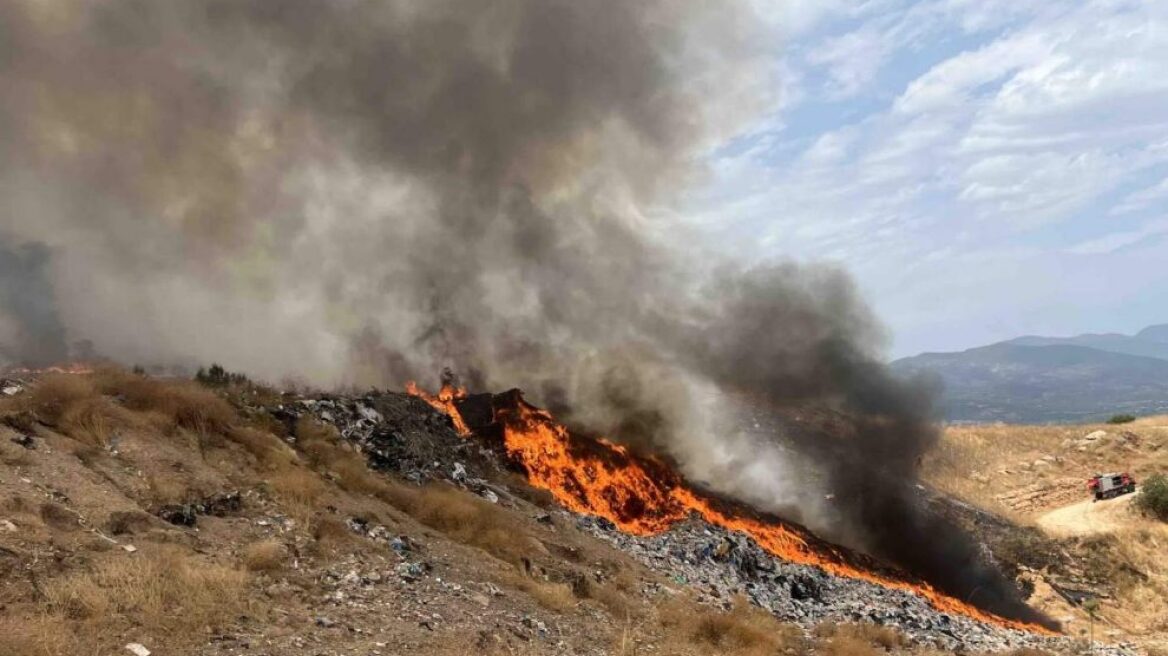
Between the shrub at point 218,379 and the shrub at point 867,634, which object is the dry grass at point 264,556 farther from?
the shrub at point 867,634

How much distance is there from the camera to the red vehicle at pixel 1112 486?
125 feet

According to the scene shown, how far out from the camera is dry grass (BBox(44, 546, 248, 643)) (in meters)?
8.16

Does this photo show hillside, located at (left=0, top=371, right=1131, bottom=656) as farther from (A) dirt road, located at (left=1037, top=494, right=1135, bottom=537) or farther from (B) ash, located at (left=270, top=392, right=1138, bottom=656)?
(A) dirt road, located at (left=1037, top=494, right=1135, bottom=537)

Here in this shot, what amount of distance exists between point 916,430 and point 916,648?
18744mm

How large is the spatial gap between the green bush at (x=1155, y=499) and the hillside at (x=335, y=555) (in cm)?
1792

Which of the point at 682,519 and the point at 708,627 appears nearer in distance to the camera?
the point at 708,627

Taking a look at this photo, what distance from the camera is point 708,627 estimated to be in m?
14.0

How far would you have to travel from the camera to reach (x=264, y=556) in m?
10.8

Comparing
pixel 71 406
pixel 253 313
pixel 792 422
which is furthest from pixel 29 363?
pixel 792 422

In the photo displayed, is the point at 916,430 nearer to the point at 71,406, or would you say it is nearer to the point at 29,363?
the point at 71,406

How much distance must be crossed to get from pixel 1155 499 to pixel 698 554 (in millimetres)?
29625

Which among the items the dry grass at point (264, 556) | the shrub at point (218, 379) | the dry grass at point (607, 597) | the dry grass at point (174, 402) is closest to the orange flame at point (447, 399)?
the shrub at point (218, 379)

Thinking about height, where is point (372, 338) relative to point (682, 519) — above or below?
above

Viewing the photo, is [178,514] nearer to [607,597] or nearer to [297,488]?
[297,488]
